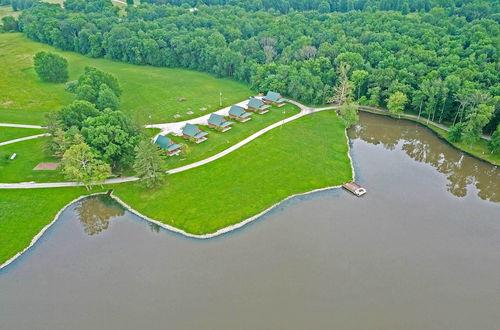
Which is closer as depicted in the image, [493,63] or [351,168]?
[351,168]

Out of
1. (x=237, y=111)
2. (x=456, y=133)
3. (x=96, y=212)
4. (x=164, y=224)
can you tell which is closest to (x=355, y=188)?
(x=456, y=133)

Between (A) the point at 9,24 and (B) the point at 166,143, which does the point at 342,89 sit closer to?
(B) the point at 166,143

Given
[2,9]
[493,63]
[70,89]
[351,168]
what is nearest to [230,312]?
[351,168]

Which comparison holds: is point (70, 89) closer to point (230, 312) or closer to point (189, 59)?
point (189, 59)

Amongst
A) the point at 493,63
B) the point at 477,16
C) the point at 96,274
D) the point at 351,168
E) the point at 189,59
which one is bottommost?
the point at 96,274

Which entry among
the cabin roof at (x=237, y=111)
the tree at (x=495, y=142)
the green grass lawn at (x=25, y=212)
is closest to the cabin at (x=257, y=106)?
the cabin roof at (x=237, y=111)

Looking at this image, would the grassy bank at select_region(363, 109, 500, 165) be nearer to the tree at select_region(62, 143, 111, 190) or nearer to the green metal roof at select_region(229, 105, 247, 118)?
the green metal roof at select_region(229, 105, 247, 118)

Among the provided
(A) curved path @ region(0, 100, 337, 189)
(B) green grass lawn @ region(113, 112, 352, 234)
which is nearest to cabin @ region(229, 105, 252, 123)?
(A) curved path @ region(0, 100, 337, 189)
